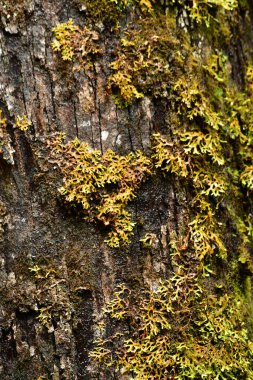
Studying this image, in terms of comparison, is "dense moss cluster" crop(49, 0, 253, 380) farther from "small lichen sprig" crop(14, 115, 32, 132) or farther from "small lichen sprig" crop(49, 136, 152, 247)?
"small lichen sprig" crop(14, 115, 32, 132)

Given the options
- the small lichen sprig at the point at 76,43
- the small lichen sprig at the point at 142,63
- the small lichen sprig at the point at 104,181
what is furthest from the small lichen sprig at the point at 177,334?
the small lichen sprig at the point at 76,43

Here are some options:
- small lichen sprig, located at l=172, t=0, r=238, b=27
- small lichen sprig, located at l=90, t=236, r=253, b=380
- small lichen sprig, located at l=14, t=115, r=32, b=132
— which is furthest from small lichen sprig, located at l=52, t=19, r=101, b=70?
small lichen sprig, located at l=90, t=236, r=253, b=380

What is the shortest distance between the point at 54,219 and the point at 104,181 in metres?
0.22

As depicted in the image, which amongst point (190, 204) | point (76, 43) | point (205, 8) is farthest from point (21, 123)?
point (205, 8)

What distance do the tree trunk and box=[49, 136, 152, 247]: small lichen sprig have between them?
0.02 metres

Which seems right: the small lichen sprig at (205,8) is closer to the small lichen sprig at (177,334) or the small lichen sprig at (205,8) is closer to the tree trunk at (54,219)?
the tree trunk at (54,219)

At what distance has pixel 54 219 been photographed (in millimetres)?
1586

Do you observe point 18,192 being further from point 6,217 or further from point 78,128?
point 78,128

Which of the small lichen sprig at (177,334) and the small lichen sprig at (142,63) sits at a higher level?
the small lichen sprig at (142,63)

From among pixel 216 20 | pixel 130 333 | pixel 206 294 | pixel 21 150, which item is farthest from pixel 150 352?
pixel 216 20

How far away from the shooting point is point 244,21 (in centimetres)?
204

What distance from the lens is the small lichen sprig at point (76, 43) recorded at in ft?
5.22

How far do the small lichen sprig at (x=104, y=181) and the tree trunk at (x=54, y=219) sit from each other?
0.02 meters

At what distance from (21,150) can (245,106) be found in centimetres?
94
